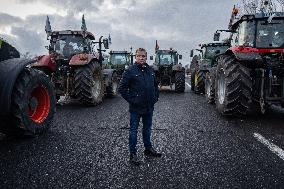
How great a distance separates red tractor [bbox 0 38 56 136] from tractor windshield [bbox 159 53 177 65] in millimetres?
13449

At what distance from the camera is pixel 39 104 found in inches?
260

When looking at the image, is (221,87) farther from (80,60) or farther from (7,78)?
(7,78)

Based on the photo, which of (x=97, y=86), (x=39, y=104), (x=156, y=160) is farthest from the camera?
(x=97, y=86)

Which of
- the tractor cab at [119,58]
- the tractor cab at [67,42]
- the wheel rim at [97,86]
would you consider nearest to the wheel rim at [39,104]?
the wheel rim at [97,86]

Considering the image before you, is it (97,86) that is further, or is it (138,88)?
(97,86)

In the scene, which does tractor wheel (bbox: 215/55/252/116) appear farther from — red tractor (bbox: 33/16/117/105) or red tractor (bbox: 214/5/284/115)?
red tractor (bbox: 33/16/117/105)

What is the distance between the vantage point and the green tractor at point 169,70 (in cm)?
1672

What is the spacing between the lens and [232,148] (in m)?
5.19

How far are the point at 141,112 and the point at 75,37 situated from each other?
7344 millimetres

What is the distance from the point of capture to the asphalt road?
375 cm

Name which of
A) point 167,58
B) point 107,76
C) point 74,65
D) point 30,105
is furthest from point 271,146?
point 167,58

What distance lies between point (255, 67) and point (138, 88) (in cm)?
426

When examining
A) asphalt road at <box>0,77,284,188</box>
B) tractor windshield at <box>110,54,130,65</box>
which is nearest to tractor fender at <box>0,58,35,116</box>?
asphalt road at <box>0,77,284,188</box>

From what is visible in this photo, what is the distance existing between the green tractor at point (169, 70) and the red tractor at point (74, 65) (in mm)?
5217
